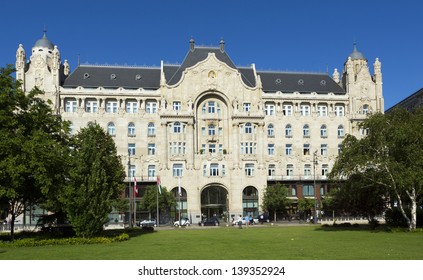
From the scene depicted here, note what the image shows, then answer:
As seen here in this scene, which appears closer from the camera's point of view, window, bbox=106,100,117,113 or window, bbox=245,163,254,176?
window, bbox=106,100,117,113

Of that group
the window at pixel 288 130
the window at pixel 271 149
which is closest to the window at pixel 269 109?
the window at pixel 288 130

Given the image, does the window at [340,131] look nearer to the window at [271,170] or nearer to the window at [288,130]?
the window at [288,130]

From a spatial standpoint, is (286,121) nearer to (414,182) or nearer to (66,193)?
(414,182)

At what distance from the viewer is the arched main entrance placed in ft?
310

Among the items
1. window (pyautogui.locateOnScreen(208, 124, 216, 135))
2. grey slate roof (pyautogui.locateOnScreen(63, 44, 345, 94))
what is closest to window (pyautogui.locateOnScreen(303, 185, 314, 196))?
grey slate roof (pyautogui.locateOnScreen(63, 44, 345, 94))

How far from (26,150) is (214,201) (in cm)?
5942

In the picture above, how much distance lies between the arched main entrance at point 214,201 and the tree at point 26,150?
168 ft

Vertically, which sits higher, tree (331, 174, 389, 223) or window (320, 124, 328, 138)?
window (320, 124, 328, 138)

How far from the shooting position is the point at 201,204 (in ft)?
309

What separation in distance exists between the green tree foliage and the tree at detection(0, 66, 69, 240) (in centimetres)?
3907

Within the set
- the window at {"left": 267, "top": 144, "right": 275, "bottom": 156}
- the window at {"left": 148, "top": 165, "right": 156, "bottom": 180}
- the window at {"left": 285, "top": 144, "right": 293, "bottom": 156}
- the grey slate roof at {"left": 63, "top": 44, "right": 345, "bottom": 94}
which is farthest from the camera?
the window at {"left": 285, "top": 144, "right": 293, "bottom": 156}

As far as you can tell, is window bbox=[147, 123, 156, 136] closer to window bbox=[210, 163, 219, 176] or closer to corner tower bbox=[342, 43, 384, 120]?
window bbox=[210, 163, 219, 176]

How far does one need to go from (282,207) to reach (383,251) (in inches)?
2392

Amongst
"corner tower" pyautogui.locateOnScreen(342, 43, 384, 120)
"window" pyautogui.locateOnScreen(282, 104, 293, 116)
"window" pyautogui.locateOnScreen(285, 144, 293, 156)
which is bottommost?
"window" pyautogui.locateOnScreen(285, 144, 293, 156)
